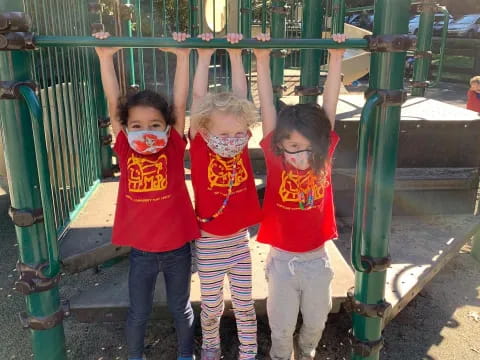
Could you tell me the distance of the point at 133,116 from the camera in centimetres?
192

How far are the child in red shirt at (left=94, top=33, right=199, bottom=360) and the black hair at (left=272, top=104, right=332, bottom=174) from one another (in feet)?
1.34

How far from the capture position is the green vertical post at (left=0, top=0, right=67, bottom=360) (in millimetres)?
1654

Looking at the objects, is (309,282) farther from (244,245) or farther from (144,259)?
(144,259)

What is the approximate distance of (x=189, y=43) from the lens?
5.55ft

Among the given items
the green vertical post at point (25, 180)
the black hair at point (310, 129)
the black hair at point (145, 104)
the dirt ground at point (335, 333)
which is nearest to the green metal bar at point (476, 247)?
the dirt ground at point (335, 333)

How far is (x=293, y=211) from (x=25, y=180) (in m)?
1.01

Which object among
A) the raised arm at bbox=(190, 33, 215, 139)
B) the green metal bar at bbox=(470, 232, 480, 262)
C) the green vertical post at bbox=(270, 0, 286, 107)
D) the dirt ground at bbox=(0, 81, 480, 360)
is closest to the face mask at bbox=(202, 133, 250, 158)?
the raised arm at bbox=(190, 33, 215, 139)

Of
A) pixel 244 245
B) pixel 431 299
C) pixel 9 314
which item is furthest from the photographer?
pixel 431 299

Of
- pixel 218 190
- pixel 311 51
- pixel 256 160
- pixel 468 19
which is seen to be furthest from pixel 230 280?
pixel 468 19

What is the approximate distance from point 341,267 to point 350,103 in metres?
2.13

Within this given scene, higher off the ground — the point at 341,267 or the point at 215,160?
the point at 215,160

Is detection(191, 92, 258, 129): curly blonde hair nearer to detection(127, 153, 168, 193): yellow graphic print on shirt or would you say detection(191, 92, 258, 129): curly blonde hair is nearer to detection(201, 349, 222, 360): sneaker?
detection(127, 153, 168, 193): yellow graphic print on shirt

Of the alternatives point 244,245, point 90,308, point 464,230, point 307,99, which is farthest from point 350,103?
point 90,308

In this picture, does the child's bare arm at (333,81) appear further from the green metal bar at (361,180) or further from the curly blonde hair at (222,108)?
the curly blonde hair at (222,108)
